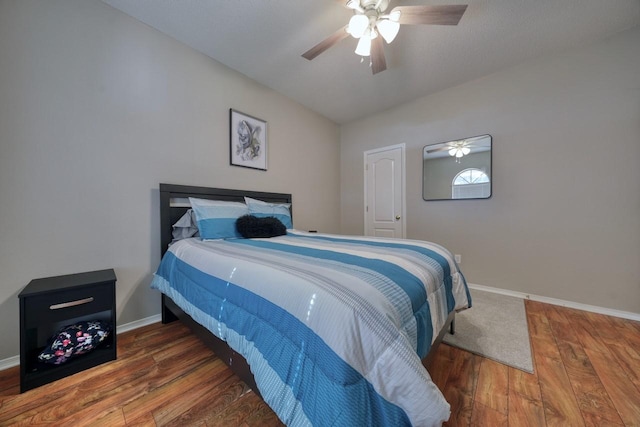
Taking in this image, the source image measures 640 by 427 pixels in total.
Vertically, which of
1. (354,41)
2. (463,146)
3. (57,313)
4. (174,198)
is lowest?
(57,313)

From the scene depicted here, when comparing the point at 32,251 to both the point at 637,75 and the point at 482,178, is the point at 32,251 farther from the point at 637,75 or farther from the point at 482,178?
the point at 637,75

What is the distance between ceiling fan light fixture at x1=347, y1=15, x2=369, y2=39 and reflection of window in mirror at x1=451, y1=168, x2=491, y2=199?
7.16 feet

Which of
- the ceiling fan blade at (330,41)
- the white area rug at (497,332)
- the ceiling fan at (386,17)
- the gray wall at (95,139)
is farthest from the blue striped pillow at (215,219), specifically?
the white area rug at (497,332)

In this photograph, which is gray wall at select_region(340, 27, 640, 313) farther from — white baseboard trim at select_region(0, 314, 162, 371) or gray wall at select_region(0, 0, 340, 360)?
white baseboard trim at select_region(0, 314, 162, 371)

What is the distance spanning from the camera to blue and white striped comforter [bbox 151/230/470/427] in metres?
0.69

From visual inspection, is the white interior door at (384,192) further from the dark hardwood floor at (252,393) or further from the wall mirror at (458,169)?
the dark hardwood floor at (252,393)

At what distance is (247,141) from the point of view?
274 cm

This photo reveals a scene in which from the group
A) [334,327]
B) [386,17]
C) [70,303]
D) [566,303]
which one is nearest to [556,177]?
[566,303]

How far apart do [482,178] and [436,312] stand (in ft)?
7.81

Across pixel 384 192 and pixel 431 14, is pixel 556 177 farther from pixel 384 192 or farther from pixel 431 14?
pixel 431 14

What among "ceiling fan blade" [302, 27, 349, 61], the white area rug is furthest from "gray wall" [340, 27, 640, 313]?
"ceiling fan blade" [302, 27, 349, 61]

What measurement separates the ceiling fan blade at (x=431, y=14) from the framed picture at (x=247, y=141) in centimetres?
185

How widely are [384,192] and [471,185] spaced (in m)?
1.20

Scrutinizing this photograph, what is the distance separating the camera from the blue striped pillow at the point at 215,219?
197 centimetres
